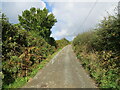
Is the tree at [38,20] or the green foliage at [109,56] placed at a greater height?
the tree at [38,20]

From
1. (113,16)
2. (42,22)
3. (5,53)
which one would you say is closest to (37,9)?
(42,22)

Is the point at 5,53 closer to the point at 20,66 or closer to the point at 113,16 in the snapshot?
the point at 20,66

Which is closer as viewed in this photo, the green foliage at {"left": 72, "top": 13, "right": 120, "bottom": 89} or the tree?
the green foliage at {"left": 72, "top": 13, "right": 120, "bottom": 89}

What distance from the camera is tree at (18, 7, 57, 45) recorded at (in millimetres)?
16672

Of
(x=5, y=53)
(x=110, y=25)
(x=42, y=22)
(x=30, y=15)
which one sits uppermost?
(x=30, y=15)

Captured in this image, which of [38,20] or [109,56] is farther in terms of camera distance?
[38,20]

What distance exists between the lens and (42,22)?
17094mm

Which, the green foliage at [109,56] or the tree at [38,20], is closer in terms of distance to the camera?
the green foliage at [109,56]

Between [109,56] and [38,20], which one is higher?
[38,20]

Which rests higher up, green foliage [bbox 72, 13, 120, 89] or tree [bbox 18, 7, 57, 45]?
tree [bbox 18, 7, 57, 45]

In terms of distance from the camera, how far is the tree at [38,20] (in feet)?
54.7

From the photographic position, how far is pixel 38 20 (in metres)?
16.8

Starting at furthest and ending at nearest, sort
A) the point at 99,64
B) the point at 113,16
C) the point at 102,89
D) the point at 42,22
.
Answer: the point at 42,22, the point at 99,64, the point at 113,16, the point at 102,89

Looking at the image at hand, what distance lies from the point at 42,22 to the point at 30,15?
2605 millimetres
